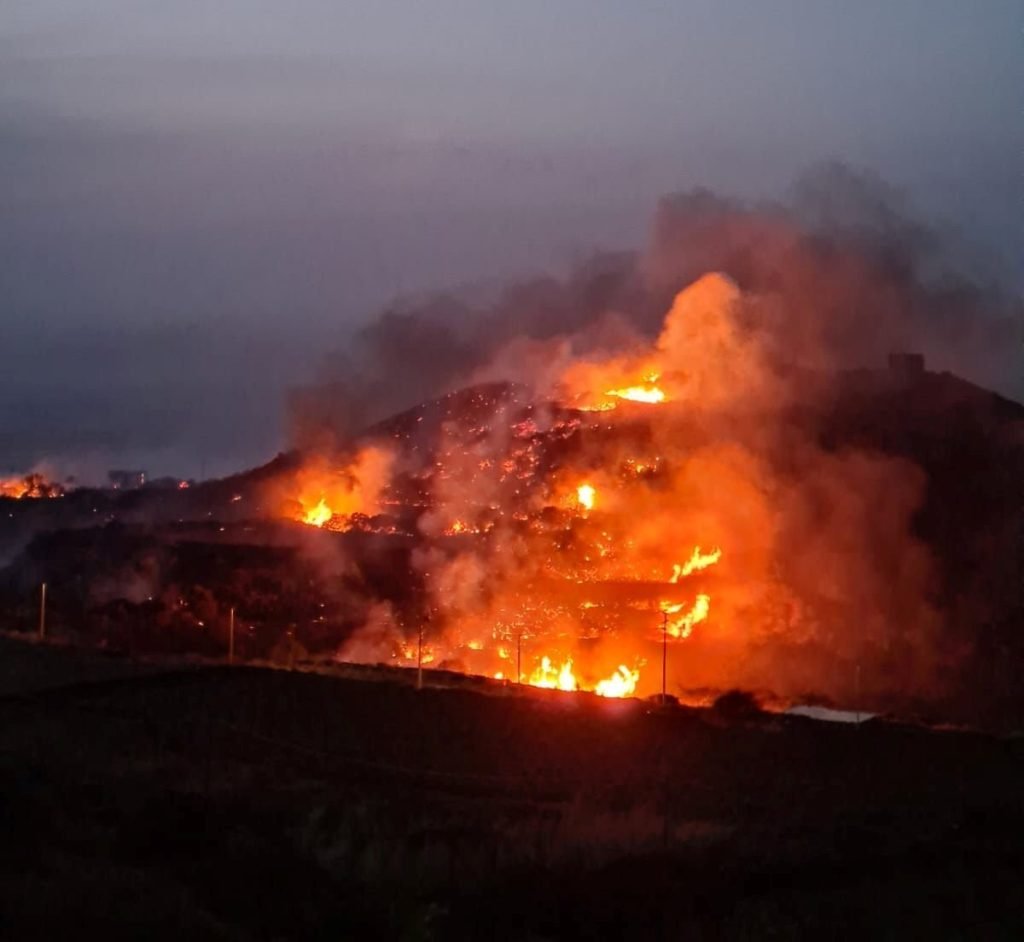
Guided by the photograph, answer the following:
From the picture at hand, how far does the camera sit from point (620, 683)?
4944cm

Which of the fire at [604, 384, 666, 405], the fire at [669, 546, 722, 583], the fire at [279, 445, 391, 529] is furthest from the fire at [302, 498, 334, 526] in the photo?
the fire at [669, 546, 722, 583]

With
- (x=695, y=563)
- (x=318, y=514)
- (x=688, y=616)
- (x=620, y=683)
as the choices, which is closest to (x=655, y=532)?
(x=695, y=563)

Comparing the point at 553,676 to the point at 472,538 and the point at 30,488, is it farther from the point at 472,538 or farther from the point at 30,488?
the point at 30,488

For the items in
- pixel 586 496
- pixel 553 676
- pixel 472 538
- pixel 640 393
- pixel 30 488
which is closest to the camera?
pixel 553 676

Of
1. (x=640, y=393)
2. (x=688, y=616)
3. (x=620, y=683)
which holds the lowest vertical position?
(x=620, y=683)

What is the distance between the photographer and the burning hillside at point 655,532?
5434 cm

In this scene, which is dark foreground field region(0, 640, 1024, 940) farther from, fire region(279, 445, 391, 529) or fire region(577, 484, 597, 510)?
fire region(279, 445, 391, 529)

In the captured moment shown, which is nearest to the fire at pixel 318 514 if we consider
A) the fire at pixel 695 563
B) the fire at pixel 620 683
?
the fire at pixel 695 563

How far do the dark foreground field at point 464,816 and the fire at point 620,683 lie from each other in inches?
521

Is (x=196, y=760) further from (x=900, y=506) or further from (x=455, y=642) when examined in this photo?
(x=900, y=506)

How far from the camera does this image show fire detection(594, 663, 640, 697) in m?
48.3

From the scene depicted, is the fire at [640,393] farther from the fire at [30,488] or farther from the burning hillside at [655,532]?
the fire at [30,488]

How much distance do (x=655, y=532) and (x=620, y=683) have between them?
1346 centimetres

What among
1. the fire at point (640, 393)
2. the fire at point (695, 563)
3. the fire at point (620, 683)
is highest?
the fire at point (640, 393)
